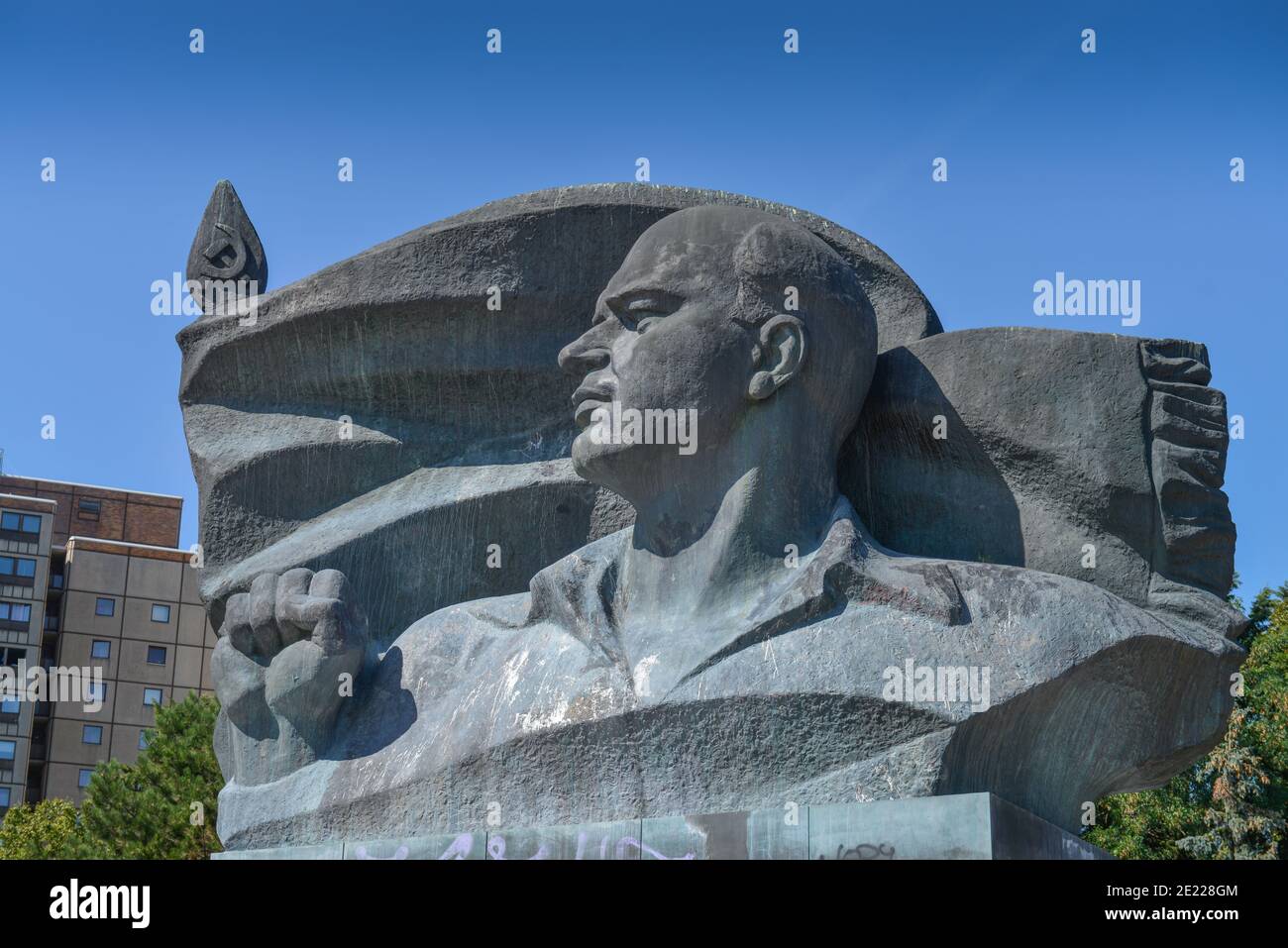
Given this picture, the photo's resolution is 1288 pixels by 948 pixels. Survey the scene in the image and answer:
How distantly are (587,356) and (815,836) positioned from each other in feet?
8.34

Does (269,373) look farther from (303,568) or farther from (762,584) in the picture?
(762,584)

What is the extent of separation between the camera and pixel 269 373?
8711 mm

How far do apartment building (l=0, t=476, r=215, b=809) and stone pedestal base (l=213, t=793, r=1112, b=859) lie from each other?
4700 centimetres

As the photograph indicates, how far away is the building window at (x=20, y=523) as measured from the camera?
175 feet

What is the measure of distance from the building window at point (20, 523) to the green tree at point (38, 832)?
21.9 metres

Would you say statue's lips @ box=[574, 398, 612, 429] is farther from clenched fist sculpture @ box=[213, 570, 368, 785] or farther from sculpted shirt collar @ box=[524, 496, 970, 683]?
clenched fist sculpture @ box=[213, 570, 368, 785]

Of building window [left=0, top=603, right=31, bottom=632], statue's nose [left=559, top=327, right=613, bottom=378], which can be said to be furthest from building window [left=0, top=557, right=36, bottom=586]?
statue's nose [left=559, top=327, right=613, bottom=378]

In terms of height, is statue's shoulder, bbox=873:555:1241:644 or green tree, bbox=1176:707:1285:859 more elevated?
statue's shoulder, bbox=873:555:1241:644

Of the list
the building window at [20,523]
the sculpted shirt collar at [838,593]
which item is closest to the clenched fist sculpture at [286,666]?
the sculpted shirt collar at [838,593]

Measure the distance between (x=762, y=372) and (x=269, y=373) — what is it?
2.89 metres

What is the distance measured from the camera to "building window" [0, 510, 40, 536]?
5333 cm

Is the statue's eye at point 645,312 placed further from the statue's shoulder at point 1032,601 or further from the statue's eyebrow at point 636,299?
the statue's shoulder at point 1032,601

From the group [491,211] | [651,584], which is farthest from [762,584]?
[491,211]

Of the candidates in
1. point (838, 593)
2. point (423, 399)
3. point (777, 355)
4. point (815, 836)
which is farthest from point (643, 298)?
point (815, 836)
